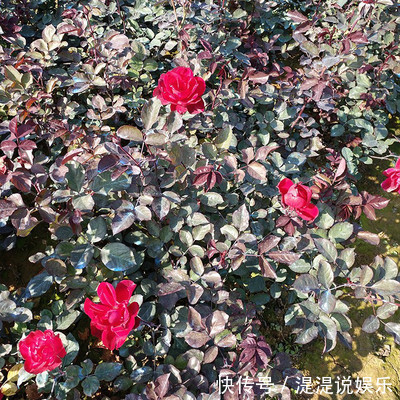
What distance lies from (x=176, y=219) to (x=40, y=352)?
65 centimetres

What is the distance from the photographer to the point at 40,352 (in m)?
1.03

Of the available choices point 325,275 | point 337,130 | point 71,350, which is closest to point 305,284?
point 325,275

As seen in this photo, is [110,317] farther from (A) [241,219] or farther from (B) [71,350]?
(A) [241,219]

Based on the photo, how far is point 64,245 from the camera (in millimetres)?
1333

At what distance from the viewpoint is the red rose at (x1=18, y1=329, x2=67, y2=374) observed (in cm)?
102

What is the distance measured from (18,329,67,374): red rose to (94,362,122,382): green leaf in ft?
0.95

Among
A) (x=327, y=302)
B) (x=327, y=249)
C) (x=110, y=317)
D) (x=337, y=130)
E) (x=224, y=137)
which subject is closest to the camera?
(x=110, y=317)

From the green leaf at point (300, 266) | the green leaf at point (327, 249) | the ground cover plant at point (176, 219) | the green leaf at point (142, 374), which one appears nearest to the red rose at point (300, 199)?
the ground cover plant at point (176, 219)

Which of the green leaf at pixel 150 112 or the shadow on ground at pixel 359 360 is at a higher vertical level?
the green leaf at pixel 150 112

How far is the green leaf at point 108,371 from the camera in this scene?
51.3 inches

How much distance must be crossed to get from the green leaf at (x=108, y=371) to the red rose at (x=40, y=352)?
0.95 ft

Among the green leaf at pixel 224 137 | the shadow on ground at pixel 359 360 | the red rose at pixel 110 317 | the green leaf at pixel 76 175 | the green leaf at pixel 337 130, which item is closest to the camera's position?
the red rose at pixel 110 317

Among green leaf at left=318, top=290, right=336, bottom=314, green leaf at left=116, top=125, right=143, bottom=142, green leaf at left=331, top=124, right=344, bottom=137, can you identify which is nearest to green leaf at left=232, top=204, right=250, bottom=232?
green leaf at left=318, top=290, right=336, bottom=314

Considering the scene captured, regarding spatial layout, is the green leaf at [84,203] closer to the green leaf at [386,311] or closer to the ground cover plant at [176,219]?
the ground cover plant at [176,219]
